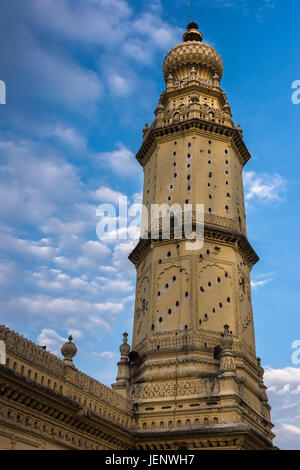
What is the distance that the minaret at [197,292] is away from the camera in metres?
25.8

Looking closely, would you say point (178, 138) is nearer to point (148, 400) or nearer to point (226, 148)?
point (226, 148)

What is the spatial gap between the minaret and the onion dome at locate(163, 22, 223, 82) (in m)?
0.08

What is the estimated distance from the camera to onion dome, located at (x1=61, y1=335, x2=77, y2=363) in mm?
22409

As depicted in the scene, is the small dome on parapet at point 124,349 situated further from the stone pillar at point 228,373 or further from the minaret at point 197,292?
the stone pillar at point 228,373

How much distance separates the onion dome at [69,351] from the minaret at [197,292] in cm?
616

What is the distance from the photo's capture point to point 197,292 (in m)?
29.8

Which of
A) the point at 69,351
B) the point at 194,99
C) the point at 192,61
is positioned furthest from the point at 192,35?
the point at 69,351

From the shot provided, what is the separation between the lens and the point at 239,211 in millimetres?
34469

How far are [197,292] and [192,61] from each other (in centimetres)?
1901

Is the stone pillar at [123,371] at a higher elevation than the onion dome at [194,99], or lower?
lower

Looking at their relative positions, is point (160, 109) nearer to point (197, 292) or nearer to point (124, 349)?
point (197, 292)

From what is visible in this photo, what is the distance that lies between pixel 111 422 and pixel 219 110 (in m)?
22.5

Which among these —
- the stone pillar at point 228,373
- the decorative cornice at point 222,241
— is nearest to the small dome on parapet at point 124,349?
the decorative cornice at point 222,241
